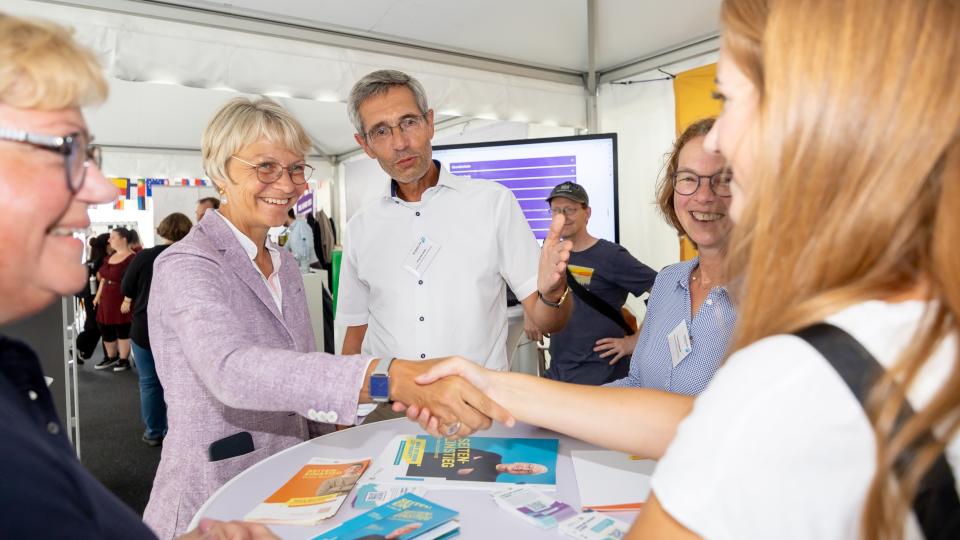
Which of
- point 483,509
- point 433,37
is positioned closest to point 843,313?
point 483,509

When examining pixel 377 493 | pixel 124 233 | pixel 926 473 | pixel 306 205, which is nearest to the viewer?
pixel 926 473

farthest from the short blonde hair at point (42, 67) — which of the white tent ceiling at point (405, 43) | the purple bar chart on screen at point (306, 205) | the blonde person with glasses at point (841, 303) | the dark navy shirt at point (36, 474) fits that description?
the purple bar chart on screen at point (306, 205)

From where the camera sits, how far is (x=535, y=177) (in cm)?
444

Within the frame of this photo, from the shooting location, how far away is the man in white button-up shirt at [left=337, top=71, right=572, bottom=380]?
8.43 ft

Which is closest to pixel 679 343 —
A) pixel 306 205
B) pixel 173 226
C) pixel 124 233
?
pixel 173 226

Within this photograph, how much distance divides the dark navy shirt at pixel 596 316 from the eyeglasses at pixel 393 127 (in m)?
1.49

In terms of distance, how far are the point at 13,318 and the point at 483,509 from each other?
3.13ft

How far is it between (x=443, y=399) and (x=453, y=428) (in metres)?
0.09

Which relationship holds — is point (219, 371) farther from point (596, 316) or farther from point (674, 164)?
point (596, 316)

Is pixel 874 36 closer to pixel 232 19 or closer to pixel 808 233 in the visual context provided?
pixel 808 233

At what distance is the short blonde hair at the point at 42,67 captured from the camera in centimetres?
79

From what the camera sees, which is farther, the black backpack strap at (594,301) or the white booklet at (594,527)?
the black backpack strap at (594,301)

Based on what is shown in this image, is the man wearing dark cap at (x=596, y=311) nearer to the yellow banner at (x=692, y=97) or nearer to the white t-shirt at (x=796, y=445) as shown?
the yellow banner at (x=692, y=97)

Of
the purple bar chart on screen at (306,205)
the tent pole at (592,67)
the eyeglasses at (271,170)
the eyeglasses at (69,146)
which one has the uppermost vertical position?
the tent pole at (592,67)
